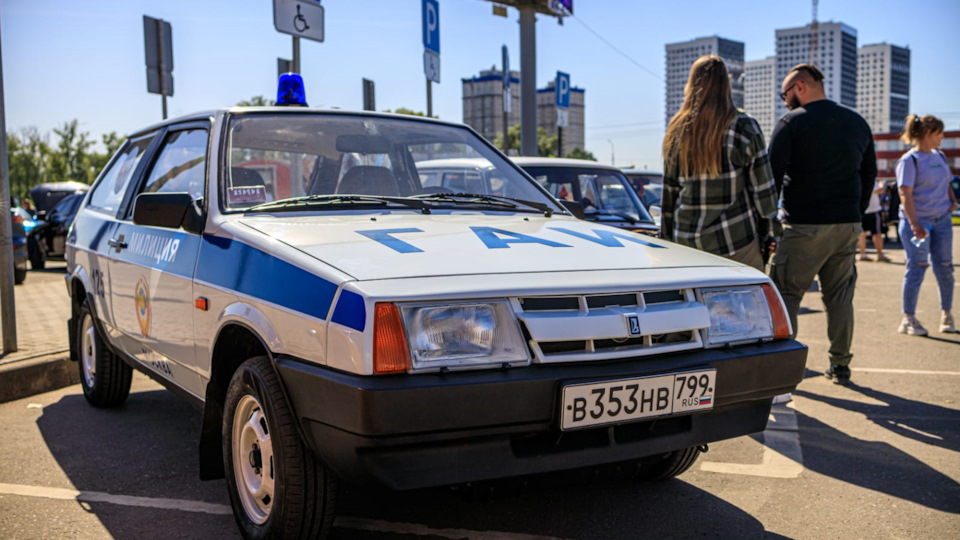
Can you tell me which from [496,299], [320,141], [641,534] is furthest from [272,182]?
[641,534]

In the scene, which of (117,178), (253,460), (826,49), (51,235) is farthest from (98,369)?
(826,49)

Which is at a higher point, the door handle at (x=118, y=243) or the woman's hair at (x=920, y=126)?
the woman's hair at (x=920, y=126)

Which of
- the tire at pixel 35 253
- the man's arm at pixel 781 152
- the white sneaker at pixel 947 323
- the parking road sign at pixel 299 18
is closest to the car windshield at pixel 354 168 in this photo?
the man's arm at pixel 781 152

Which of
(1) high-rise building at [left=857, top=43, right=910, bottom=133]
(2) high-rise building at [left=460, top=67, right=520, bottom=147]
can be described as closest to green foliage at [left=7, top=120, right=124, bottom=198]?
(2) high-rise building at [left=460, top=67, right=520, bottom=147]

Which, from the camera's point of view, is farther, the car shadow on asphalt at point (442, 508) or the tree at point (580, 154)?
the tree at point (580, 154)

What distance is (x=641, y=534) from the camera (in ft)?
9.84

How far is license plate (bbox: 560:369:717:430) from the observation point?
2465 mm

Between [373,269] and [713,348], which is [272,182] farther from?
[713,348]

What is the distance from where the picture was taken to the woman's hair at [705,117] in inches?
181

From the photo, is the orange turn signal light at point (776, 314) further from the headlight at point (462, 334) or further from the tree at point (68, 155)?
the tree at point (68, 155)

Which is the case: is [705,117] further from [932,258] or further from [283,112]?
[932,258]

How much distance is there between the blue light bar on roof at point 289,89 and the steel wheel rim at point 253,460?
282 cm

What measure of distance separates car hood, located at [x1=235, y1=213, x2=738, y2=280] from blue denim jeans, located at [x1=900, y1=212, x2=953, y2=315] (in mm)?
4700

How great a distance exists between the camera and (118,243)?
4.36m
